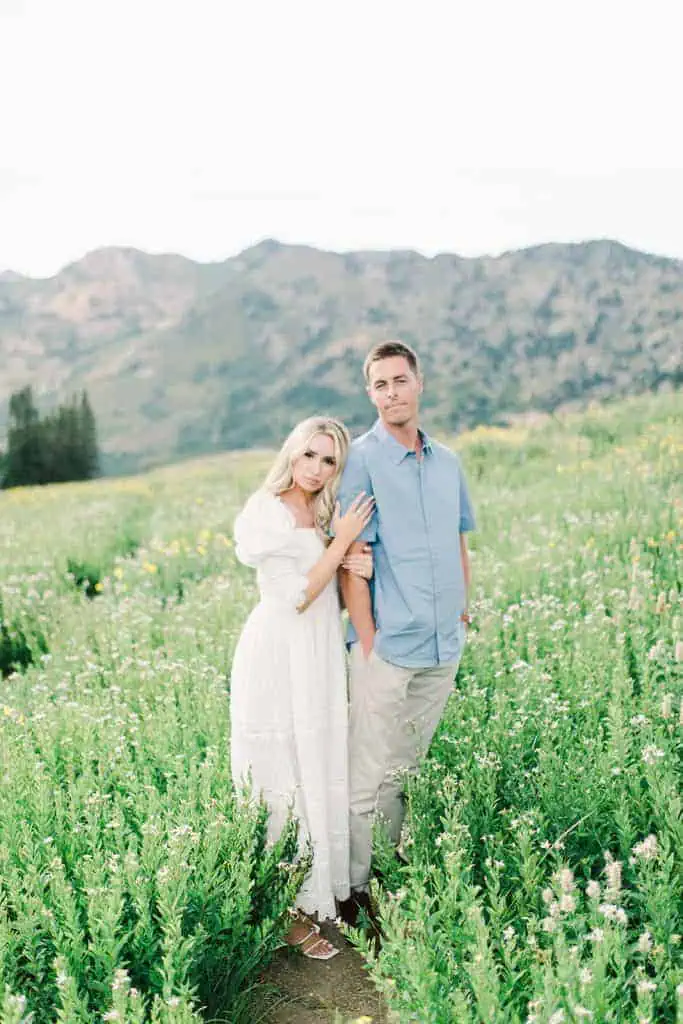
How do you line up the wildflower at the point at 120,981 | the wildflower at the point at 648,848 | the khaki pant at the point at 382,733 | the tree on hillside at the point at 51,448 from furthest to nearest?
1. the tree on hillside at the point at 51,448
2. the khaki pant at the point at 382,733
3. the wildflower at the point at 648,848
4. the wildflower at the point at 120,981

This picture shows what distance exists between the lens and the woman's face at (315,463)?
4371 millimetres

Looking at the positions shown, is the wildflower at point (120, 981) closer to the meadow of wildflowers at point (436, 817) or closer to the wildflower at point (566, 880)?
the meadow of wildflowers at point (436, 817)

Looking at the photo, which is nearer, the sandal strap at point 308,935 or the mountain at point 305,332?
the sandal strap at point 308,935

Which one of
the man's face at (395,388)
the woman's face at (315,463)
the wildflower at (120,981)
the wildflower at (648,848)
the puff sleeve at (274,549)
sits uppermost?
the man's face at (395,388)

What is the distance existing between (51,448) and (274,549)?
53178 mm

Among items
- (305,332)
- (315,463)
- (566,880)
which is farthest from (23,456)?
(305,332)

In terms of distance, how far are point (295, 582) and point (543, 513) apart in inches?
242

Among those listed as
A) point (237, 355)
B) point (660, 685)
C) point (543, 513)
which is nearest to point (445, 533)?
point (660, 685)

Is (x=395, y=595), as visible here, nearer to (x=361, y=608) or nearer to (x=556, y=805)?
(x=361, y=608)

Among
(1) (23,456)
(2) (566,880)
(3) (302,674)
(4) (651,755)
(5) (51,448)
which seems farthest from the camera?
(5) (51,448)

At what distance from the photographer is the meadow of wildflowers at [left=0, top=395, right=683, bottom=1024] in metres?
3.04

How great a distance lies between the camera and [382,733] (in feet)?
14.6

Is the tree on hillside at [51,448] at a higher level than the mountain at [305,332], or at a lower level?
lower

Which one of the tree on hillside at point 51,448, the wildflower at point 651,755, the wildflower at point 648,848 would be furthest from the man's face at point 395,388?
the tree on hillside at point 51,448
